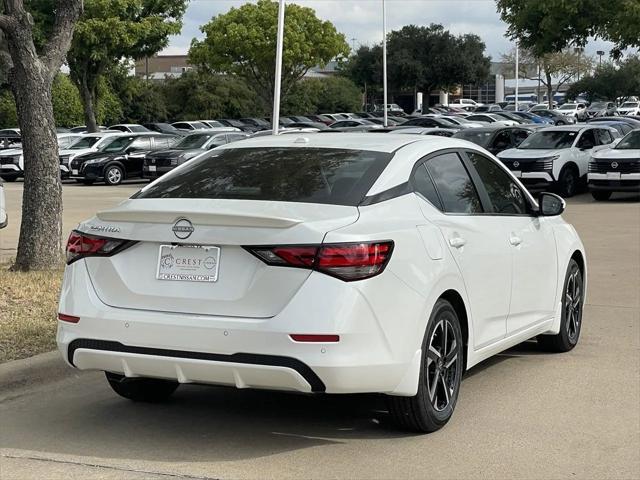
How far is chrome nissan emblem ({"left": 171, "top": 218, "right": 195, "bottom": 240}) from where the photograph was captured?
16.8 ft

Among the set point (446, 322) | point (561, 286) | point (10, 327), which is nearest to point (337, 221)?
point (446, 322)

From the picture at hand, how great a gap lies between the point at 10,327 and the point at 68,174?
23.0m

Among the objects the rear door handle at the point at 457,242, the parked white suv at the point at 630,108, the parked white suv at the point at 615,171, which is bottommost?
the parked white suv at the point at 630,108

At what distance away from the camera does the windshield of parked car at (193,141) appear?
29.6 metres

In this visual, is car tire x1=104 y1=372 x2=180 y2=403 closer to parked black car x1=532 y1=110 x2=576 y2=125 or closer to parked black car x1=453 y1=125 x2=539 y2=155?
parked black car x1=453 y1=125 x2=539 y2=155

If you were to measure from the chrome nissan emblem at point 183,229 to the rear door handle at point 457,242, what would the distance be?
58.6 inches

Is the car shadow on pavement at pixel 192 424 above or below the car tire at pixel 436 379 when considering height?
below

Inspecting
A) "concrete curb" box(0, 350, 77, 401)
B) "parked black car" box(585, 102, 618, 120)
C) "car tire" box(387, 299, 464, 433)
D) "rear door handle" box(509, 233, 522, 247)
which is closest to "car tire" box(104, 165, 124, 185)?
"concrete curb" box(0, 350, 77, 401)

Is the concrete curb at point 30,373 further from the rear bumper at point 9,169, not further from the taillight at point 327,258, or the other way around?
the rear bumper at point 9,169

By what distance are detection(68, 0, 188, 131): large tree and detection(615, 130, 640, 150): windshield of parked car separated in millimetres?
21586

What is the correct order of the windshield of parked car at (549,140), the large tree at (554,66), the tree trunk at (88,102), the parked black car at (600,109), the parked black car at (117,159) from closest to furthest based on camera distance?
the windshield of parked car at (549,140) < the parked black car at (117,159) < the tree trunk at (88,102) < the parked black car at (600,109) < the large tree at (554,66)

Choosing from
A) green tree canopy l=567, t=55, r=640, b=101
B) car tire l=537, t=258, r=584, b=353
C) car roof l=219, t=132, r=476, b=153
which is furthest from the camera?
green tree canopy l=567, t=55, r=640, b=101

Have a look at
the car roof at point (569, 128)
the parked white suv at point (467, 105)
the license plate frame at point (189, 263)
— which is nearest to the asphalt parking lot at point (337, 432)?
the license plate frame at point (189, 263)

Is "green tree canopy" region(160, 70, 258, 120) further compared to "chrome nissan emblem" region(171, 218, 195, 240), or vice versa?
"green tree canopy" region(160, 70, 258, 120)
